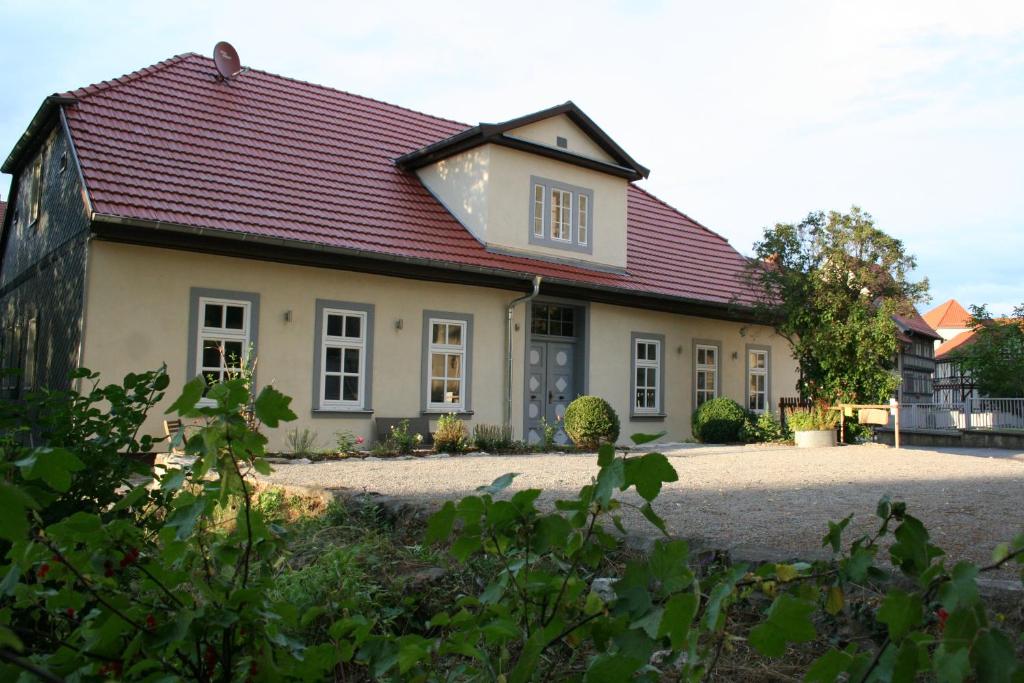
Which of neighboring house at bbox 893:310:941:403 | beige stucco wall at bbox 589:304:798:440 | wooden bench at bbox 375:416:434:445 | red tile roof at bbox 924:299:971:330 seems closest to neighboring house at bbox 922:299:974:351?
red tile roof at bbox 924:299:971:330

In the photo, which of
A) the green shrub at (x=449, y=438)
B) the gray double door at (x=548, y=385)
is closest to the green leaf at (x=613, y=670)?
the green shrub at (x=449, y=438)

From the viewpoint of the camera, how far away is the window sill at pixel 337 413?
42.7 feet

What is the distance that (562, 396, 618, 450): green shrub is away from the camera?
14.0 meters

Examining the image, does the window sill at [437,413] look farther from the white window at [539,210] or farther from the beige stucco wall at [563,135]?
the beige stucco wall at [563,135]

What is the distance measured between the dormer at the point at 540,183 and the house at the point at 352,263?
43 mm

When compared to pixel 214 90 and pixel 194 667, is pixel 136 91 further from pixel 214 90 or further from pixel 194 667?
pixel 194 667

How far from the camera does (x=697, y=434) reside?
1727 cm

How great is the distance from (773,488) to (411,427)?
730 cm

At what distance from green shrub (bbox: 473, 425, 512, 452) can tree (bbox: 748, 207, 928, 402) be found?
660cm

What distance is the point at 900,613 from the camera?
116cm

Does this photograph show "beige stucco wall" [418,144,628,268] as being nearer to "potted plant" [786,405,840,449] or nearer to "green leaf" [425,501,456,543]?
"potted plant" [786,405,840,449]

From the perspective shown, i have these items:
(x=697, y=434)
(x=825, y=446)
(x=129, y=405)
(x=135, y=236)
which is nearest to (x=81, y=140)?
(x=135, y=236)

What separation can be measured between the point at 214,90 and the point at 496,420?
8039 millimetres

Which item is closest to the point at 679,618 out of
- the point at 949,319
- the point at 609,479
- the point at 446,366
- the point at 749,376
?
the point at 609,479
